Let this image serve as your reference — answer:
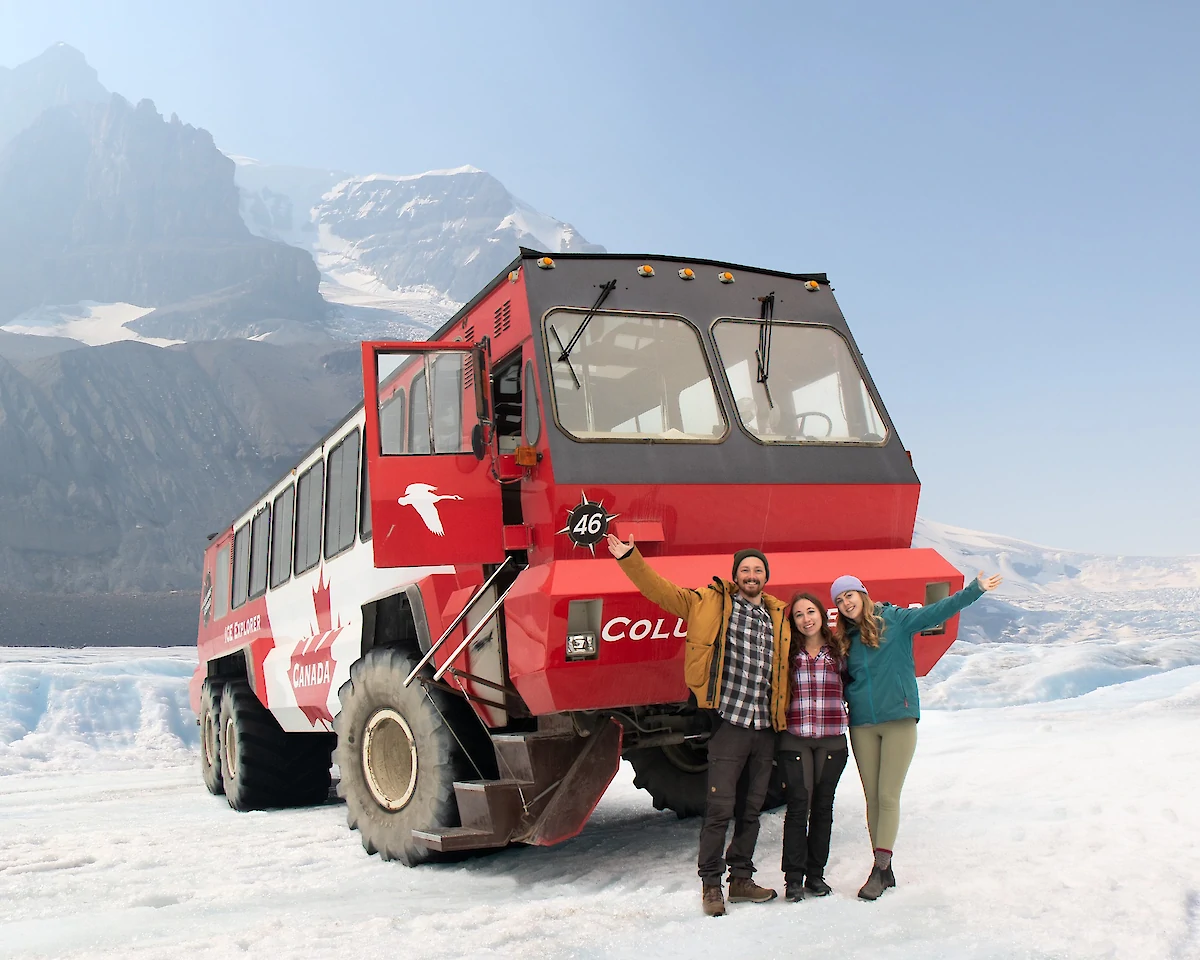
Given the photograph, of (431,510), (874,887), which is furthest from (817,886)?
(431,510)

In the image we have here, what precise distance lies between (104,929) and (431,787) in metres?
1.69

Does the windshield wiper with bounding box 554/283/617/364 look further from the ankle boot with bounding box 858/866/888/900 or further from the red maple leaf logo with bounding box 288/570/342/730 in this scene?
the red maple leaf logo with bounding box 288/570/342/730

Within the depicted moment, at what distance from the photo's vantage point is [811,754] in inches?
182

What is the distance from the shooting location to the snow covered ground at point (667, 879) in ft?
13.4

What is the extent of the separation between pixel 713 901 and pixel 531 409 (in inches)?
99.6

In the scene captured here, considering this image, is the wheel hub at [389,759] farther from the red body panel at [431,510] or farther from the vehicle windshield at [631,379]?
the vehicle windshield at [631,379]

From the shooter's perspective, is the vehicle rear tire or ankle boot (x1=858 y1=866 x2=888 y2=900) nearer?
ankle boot (x1=858 y1=866 x2=888 y2=900)

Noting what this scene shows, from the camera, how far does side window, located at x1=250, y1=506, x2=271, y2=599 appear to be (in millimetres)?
10289

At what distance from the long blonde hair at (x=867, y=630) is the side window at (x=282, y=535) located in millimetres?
5821

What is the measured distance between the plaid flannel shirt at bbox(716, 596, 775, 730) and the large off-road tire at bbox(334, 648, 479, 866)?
1.81 metres

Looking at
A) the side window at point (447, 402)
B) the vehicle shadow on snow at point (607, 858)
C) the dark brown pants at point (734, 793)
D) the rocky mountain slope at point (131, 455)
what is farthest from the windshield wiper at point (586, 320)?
the rocky mountain slope at point (131, 455)

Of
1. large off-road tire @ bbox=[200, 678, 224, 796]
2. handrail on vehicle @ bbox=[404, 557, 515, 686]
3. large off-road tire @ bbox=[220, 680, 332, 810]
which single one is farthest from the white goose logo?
large off-road tire @ bbox=[200, 678, 224, 796]

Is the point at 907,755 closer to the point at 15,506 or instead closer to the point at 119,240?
the point at 15,506

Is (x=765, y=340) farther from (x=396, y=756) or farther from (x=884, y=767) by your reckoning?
(x=396, y=756)
